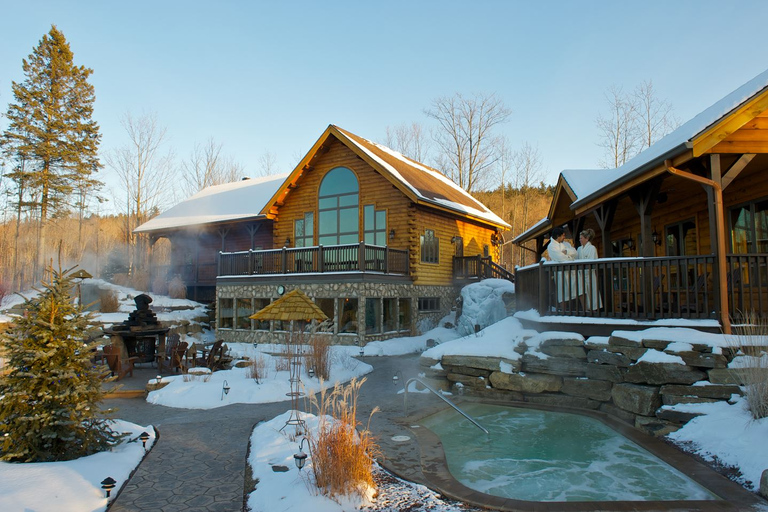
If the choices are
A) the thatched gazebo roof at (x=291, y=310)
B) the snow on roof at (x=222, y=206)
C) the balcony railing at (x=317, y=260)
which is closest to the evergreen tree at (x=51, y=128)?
the snow on roof at (x=222, y=206)

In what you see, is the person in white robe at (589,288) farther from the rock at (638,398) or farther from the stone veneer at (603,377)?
the rock at (638,398)

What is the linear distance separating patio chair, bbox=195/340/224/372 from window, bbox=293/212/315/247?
27.7 ft

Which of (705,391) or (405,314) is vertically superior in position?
(405,314)

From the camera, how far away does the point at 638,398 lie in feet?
24.2

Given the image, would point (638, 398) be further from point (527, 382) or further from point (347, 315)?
point (347, 315)

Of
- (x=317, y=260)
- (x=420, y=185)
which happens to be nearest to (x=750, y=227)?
(x=420, y=185)

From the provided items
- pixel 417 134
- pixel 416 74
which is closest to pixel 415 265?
pixel 416 74

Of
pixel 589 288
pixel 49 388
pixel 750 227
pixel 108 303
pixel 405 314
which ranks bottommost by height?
pixel 49 388

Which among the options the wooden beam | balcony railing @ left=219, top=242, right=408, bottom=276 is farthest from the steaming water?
balcony railing @ left=219, top=242, right=408, bottom=276

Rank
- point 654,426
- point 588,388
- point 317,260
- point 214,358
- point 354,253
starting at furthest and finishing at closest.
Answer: point 317,260, point 354,253, point 214,358, point 588,388, point 654,426

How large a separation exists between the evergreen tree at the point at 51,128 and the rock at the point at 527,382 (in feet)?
101

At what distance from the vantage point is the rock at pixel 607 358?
781 cm

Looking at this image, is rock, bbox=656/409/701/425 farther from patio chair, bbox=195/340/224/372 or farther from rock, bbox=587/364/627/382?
patio chair, bbox=195/340/224/372

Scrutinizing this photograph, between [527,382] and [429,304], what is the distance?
11.6m
